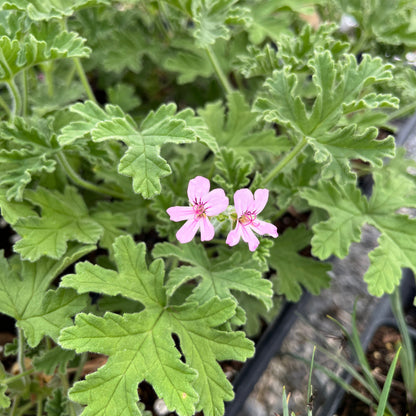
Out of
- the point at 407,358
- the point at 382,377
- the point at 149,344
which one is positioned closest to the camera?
the point at 149,344

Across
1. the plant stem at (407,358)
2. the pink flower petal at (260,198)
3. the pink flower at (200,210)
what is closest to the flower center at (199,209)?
the pink flower at (200,210)

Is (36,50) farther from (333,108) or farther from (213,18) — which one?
(333,108)

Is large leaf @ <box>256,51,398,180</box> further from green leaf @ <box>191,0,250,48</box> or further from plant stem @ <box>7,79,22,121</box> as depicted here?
plant stem @ <box>7,79,22,121</box>

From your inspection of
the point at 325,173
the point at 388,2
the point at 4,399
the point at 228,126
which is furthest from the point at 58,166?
the point at 388,2

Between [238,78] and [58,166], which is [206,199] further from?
[238,78]

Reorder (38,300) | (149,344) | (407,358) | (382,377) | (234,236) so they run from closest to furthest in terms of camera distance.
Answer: (234,236)
(149,344)
(38,300)
(407,358)
(382,377)

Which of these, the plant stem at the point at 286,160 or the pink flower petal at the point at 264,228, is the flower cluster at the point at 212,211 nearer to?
the pink flower petal at the point at 264,228

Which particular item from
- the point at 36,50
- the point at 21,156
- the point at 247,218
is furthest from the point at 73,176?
the point at 247,218
